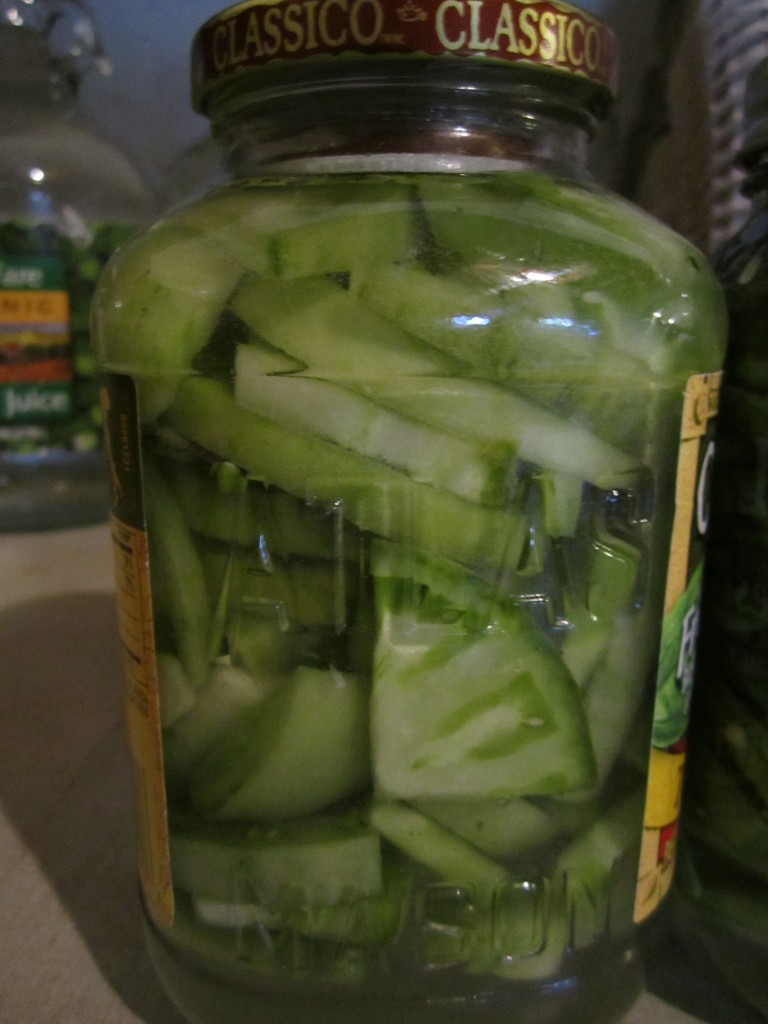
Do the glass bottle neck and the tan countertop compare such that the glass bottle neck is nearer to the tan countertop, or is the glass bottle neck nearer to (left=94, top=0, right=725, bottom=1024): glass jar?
(left=94, top=0, right=725, bottom=1024): glass jar

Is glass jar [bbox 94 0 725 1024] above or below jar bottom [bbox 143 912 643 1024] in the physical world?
above

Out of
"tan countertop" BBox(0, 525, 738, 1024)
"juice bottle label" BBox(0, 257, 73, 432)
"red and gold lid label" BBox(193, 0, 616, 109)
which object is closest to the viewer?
"red and gold lid label" BBox(193, 0, 616, 109)

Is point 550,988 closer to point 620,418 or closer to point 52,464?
point 620,418

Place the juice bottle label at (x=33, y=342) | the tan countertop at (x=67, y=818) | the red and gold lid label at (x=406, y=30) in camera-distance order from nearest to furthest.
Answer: the red and gold lid label at (x=406, y=30), the tan countertop at (x=67, y=818), the juice bottle label at (x=33, y=342)

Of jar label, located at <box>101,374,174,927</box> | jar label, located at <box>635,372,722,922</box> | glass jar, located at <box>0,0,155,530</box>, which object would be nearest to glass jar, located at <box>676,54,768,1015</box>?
jar label, located at <box>635,372,722,922</box>

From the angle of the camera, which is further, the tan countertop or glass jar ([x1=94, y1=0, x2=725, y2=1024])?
the tan countertop

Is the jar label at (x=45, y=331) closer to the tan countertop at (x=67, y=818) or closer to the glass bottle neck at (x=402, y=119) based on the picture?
the tan countertop at (x=67, y=818)

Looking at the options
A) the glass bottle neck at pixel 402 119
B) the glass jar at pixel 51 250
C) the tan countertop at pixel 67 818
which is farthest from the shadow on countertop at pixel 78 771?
the glass bottle neck at pixel 402 119
